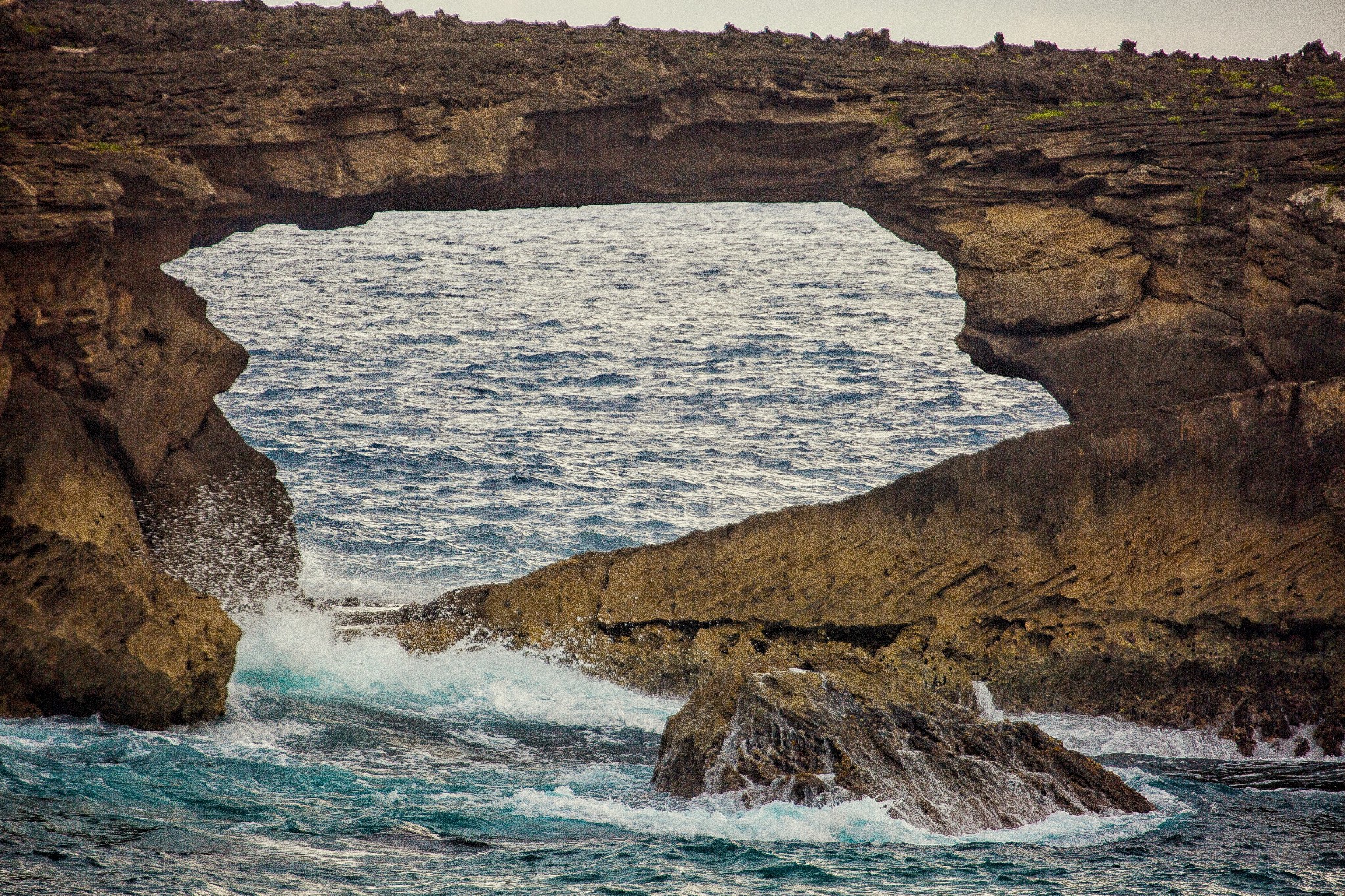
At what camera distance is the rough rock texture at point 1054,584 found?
54.3ft

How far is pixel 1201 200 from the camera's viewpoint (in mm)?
17328

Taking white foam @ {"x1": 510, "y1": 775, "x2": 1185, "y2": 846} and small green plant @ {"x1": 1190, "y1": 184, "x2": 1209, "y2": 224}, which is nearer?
white foam @ {"x1": 510, "y1": 775, "x2": 1185, "y2": 846}

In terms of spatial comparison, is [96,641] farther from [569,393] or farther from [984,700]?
[569,393]

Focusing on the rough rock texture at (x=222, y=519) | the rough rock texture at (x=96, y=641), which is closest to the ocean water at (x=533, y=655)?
the rough rock texture at (x=96, y=641)

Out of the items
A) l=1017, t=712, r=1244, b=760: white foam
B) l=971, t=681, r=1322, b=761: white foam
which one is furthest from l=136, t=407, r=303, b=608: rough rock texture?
l=1017, t=712, r=1244, b=760: white foam

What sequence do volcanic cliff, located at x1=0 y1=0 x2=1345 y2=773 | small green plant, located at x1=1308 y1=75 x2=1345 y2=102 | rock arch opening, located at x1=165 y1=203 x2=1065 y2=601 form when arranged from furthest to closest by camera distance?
rock arch opening, located at x1=165 y1=203 x2=1065 y2=601 → small green plant, located at x1=1308 y1=75 x2=1345 y2=102 → volcanic cliff, located at x1=0 y1=0 x2=1345 y2=773

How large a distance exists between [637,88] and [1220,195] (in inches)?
317

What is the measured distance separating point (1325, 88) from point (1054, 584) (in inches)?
303

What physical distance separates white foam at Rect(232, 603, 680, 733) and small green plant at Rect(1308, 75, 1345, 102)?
39.2ft

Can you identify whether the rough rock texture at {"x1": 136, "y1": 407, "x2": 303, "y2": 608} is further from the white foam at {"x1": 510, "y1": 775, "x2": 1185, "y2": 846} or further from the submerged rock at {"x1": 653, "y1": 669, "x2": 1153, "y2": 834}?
the submerged rock at {"x1": 653, "y1": 669, "x2": 1153, "y2": 834}

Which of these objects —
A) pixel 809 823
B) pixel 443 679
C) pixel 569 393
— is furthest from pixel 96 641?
pixel 569 393

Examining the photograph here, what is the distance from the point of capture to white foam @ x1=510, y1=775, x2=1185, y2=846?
11.9m

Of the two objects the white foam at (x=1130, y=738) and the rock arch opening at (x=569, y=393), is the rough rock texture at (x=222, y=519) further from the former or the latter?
the white foam at (x=1130, y=738)

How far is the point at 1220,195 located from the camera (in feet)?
56.6
